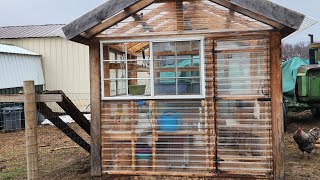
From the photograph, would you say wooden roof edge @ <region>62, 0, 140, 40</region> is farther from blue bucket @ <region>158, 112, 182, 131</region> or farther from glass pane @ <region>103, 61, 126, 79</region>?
blue bucket @ <region>158, 112, 182, 131</region>

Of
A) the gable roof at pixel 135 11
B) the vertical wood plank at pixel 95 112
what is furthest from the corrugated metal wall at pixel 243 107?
the vertical wood plank at pixel 95 112

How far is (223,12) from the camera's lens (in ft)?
17.6

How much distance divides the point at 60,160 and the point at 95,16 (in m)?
3.46

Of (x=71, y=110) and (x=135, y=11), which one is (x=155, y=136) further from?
(x=135, y=11)

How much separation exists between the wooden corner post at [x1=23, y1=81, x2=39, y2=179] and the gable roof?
1.05 meters

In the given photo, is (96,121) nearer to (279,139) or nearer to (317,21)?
(279,139)

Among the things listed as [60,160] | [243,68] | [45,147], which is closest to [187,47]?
[243,68]

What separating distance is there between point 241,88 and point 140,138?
1.70 meters

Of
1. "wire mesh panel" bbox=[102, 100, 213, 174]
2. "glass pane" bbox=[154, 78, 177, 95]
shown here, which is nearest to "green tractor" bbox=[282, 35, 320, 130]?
"wire mesh panel" bbox=[102, 100, 213, 174]

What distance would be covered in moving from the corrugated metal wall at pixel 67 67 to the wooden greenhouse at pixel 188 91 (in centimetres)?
865

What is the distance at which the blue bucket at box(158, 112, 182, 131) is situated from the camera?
563 centimetres

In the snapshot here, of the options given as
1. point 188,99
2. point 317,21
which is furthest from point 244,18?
point 188,99

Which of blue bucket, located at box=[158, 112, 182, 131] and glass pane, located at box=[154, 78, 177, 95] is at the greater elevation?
glass pane, located at box=[154, 78, 177, 95]

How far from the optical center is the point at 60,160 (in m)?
7.44
